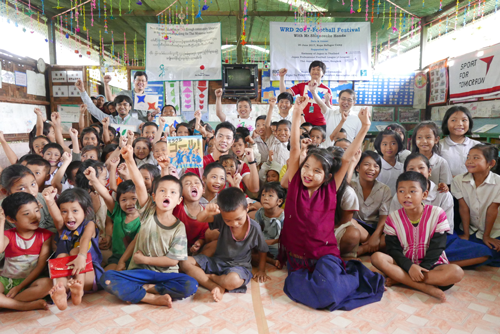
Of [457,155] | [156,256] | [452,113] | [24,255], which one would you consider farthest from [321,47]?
[24,255]

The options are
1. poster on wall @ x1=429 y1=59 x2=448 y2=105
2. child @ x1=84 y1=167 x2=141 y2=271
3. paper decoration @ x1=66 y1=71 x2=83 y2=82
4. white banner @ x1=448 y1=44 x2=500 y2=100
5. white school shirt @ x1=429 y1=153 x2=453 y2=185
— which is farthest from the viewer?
paper decoration @ x1=66 y1=71 x2=83 y2=82

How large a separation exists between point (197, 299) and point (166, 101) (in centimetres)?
469

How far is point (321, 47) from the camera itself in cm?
578

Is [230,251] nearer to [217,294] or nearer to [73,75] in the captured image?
[217,294]

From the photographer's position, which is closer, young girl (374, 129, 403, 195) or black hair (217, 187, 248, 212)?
black hair (217, 187, 248, 212)

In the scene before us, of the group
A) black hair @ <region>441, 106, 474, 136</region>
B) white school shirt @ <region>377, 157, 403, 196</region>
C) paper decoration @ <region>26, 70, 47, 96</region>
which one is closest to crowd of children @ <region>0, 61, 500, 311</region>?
white school shirt @ <region>377, 157, 403, 196</region>

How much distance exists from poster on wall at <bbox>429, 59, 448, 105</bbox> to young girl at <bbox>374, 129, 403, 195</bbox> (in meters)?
3.30

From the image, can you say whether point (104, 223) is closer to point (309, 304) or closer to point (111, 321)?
point (111, 321)

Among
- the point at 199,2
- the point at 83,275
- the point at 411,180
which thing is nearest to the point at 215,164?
the point at 83,275

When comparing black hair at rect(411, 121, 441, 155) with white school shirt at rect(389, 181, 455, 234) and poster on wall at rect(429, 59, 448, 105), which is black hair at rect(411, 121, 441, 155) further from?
poster on wall at rect(429, 59, 448, 105)

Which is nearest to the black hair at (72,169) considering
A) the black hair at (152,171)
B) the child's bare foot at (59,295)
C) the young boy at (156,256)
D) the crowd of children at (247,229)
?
the crowd of children at (247,229)

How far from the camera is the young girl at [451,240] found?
2439mm

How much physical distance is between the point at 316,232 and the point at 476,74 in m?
4.32

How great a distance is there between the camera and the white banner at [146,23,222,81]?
570 cm
